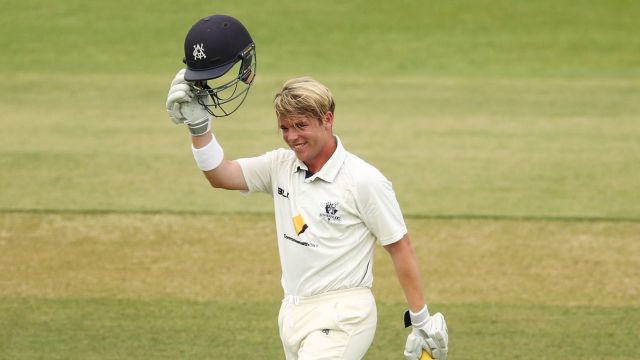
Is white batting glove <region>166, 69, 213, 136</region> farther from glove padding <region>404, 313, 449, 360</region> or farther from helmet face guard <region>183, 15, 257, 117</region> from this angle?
glove padding <region>404, 313, 449, 360</region>

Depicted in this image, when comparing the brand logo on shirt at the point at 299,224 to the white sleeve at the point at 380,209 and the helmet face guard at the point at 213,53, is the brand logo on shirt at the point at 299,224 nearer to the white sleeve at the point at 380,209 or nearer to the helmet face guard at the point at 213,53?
the white sleeve at the point at 380,209

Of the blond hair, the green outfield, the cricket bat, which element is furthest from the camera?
the green outfield

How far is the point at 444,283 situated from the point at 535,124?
18.6 feet

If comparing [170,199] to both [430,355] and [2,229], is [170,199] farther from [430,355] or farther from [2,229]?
[430,355]

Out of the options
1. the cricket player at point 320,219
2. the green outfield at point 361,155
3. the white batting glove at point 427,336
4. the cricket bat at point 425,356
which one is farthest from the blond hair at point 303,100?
the green outfield at point 361,155

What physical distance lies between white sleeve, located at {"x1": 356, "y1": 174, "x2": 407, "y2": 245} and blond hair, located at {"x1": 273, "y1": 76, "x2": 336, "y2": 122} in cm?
37

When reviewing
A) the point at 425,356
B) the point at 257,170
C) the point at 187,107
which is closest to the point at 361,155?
the point at 257,170

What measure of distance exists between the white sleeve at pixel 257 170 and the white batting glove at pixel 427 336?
0.94 meters

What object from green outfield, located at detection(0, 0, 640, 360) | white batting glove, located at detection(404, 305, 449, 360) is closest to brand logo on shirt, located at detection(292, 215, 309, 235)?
white batting glove, located at detection(404, 305, 449, 360)

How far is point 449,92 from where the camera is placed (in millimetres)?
15648

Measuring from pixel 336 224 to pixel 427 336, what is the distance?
687 millimetres

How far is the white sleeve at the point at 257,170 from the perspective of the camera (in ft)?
17.8

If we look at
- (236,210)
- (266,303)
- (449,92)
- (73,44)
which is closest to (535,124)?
(449,92)

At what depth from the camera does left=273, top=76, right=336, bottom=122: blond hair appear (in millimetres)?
4984
